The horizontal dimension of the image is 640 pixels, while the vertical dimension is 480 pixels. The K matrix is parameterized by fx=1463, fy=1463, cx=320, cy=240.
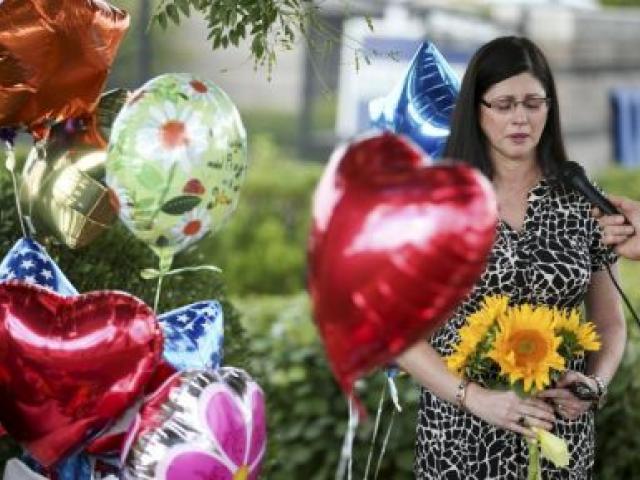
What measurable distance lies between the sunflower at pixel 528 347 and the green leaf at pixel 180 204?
2.10 ft

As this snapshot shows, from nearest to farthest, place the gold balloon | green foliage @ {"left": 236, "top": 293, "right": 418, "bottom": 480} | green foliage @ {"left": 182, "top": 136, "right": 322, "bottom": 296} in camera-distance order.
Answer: the gold balloon
green foliage @ {"left": 236, "top": 293, "right": 418, "bottom": 480}
green foliage @ {"left": 182, "top": 136, "right": 322, "bottom": 296}

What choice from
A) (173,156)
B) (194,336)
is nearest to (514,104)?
(173,156)

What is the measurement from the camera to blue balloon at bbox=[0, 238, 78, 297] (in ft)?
9.79

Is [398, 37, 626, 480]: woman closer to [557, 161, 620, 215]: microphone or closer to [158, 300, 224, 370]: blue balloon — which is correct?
[557, 161, 620, 215]: microphone

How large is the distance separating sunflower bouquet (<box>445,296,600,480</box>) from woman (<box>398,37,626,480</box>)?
51 mm

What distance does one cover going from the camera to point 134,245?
12.2ft

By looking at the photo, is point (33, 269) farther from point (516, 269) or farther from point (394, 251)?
point (394, 251)

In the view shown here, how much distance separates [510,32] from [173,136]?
12.3 metres

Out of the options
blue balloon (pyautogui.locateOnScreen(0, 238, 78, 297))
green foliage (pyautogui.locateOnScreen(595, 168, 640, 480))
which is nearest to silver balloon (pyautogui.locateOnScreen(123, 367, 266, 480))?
blue balloon (pyautogui.locateOnScreen(0, 238, 78, 297))

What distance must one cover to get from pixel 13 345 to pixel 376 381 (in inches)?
90.8

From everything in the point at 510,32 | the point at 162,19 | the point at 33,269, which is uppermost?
the point at 162,19

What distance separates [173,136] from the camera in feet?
9.22

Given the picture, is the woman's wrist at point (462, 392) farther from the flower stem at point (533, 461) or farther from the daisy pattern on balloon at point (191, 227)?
the daisy pattern on balloon at point (191, 227)

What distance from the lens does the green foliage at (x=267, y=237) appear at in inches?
352
